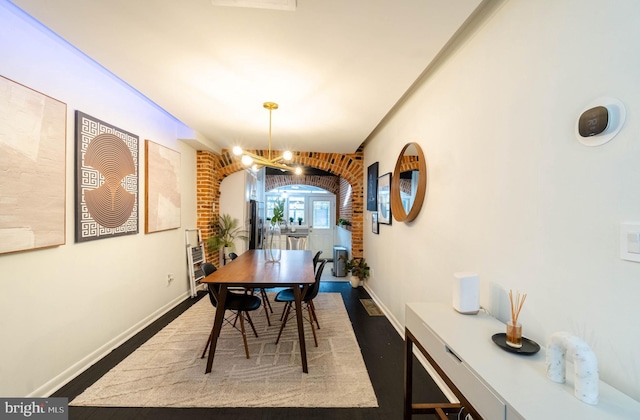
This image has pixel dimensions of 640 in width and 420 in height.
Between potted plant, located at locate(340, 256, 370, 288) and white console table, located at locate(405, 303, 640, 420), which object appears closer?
white console table, located at locate(405, 303, 640, 420)

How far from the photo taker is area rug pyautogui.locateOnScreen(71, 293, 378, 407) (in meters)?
1.84

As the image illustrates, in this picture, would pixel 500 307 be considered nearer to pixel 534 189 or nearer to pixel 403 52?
pixel 534 189

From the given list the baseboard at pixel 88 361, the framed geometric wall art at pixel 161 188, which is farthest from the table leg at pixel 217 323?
the framed geometric wall art at pixel 161 188

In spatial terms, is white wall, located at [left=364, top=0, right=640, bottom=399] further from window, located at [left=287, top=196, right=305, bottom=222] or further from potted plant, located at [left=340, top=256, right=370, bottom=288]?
window, located at [left=287, top=196, right=305, bottom=222]

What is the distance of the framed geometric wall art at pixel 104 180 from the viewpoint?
7.02ft

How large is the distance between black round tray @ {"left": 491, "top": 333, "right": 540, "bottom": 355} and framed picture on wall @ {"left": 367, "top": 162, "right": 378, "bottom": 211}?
2.86m

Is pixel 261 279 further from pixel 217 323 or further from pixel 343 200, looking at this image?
pixel 343 200

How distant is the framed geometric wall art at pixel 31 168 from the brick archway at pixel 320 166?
255 cm

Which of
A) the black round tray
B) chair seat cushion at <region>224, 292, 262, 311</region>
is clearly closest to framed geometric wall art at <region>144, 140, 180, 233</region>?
chair seat cushion at <region>224, 292, 262, 311</region>

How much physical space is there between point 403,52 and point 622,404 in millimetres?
2060

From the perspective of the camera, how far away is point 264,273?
2.46m

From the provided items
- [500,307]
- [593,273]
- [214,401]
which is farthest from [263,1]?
[214,401]

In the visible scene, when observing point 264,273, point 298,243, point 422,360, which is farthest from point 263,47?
point 298,243

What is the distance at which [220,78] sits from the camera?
2.23 m
